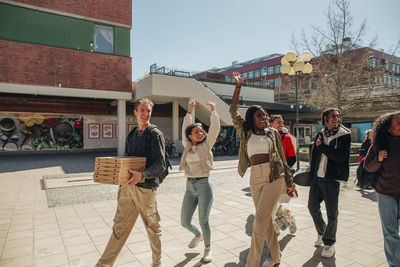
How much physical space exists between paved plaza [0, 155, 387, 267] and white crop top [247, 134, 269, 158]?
1419 millimetres

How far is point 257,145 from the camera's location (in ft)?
10.0

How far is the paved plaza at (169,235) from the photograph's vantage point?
3.43 m

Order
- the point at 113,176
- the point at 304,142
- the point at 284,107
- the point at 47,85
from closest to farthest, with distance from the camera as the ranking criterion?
the point at 113,176 < the point at 47,85 < the point at 284,107 < the point at 304,142

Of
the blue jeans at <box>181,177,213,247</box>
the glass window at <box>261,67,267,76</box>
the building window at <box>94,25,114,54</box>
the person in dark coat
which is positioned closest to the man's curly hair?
the person in dark coat

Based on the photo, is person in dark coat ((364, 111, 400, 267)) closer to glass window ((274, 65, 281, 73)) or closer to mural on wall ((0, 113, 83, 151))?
mural on wall ((0, 113, 83, 151))

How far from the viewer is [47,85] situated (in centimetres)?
1379

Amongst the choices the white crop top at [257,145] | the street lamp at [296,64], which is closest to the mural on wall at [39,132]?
the street lamp at [296,64]

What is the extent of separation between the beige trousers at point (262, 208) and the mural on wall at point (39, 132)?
61.6 feet

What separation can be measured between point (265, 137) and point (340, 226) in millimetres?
2808

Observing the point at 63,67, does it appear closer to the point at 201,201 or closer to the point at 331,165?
the point at 201,201

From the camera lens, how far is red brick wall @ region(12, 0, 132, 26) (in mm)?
14077

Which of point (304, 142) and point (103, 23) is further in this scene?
point (304, 142)

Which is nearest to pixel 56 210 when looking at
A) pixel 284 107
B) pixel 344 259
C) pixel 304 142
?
pixel 344 259

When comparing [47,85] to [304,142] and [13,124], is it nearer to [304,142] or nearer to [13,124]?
[13,124]
